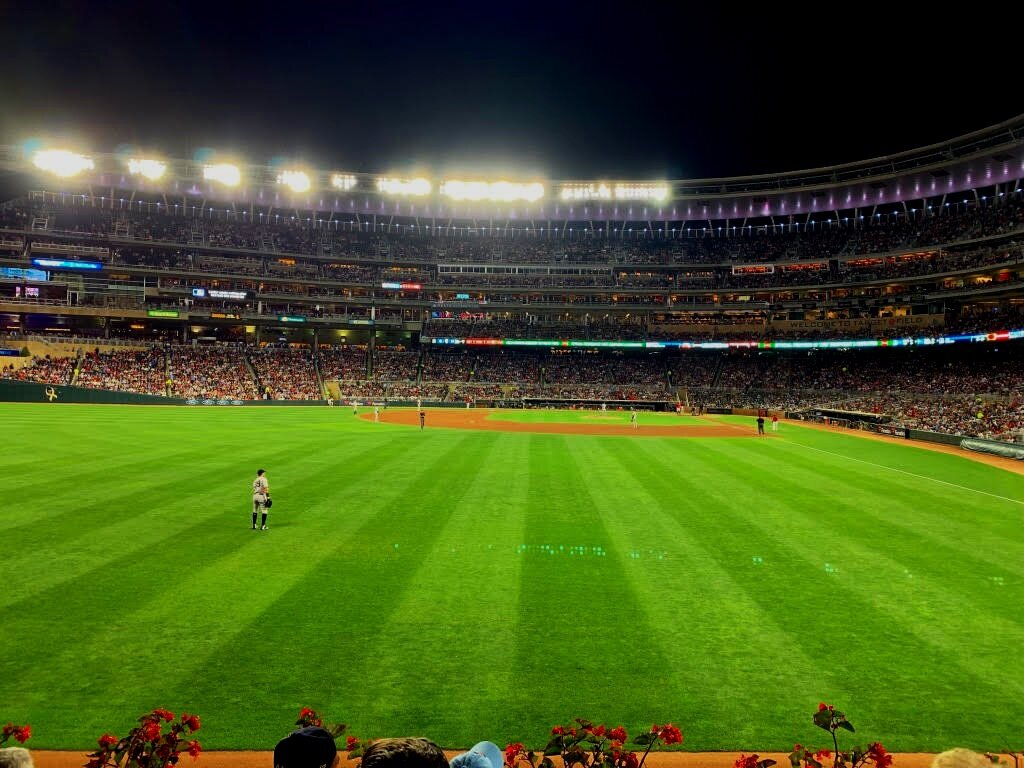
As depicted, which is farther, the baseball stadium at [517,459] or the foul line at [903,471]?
the foul line at [903,471]

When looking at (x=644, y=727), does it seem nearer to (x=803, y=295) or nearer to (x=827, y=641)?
(x=827, y=641)

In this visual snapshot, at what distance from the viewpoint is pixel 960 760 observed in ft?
7.82

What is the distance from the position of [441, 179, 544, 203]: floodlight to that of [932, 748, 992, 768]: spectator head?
80454mm

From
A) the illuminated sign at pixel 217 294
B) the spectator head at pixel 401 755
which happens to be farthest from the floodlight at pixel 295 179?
the spectator head at pixel 401 755

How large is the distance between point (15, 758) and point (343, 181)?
82.2 metres

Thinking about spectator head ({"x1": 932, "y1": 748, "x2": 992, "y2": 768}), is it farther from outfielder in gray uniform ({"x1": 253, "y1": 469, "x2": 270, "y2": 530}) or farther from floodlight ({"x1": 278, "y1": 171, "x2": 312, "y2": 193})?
floodlight ({"x1": 278, "y1": 171, "x2": 312, "y2": 193})

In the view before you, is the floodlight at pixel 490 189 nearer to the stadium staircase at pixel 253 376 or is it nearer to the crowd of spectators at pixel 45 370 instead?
the stadium staircase at pixel 253 376

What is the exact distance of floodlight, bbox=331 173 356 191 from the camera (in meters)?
76.4

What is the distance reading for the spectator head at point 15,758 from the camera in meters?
2.38

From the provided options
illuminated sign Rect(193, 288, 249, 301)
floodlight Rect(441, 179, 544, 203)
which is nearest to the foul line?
floodlight Rect(441, 179, 544, 203)

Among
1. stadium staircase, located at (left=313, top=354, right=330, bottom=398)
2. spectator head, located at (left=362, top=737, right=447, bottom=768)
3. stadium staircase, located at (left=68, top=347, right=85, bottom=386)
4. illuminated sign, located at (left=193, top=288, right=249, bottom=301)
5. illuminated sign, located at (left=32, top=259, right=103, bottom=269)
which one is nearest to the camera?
spectator head, located at (left=362, top=737, right=447, bottom=768)

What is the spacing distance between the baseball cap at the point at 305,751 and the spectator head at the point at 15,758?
3.27 ft

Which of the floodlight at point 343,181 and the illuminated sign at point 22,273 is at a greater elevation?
the floodlight at point 343,181

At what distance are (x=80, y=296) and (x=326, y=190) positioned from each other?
3172cm
